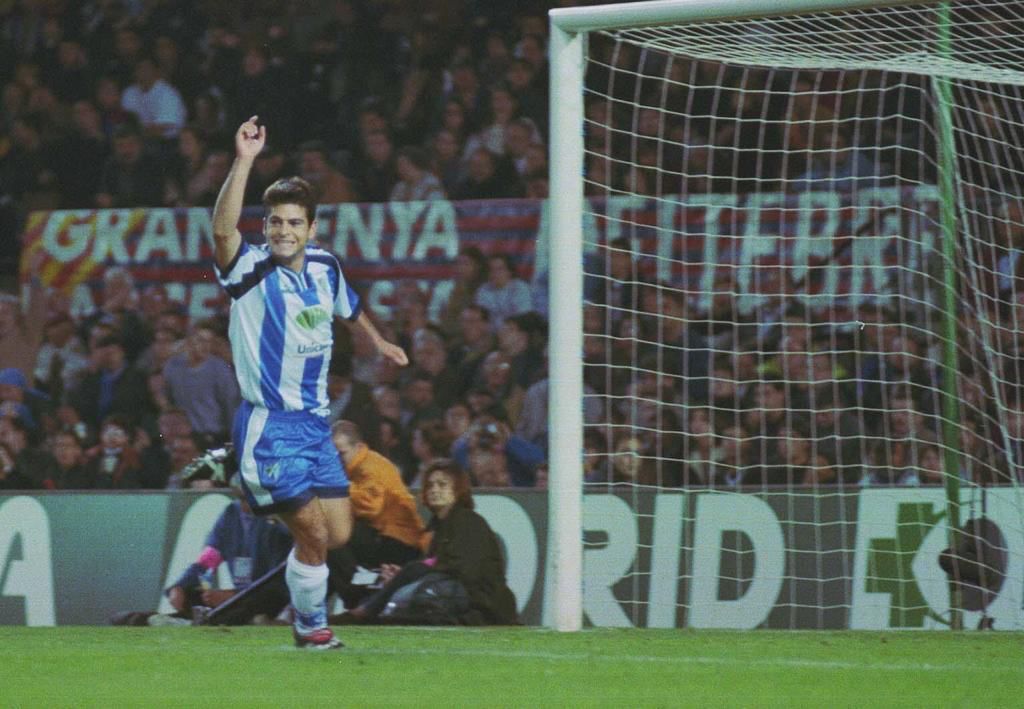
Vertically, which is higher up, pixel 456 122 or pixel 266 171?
pixel 456 122

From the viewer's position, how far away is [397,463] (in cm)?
1043

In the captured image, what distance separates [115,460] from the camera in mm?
10766

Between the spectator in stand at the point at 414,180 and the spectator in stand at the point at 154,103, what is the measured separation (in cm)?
215

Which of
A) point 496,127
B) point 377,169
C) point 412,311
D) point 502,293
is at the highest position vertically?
point 496,127

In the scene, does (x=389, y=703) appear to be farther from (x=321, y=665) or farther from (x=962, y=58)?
(x=962, y=58)

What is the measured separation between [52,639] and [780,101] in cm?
534

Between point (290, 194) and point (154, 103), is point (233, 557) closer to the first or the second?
point (290, 194)

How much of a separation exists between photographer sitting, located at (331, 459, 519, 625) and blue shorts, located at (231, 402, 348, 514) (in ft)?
6.71

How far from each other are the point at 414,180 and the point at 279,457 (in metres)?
5.78

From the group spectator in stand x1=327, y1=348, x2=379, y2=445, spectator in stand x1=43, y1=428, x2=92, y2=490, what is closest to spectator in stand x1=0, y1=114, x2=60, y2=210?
spectator in stand x1=43, y1=428, x2=92, y2=490

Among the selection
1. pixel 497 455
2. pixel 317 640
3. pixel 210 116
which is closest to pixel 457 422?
pixel 497 455

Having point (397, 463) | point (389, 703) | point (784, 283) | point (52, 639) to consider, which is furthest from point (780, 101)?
point (389, 703)

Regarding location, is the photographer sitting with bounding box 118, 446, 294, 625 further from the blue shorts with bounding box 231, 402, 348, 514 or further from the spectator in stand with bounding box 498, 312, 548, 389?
the blue shorts with bounding box 231, 402, 348, 514

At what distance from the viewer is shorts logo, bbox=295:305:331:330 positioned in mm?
6180
